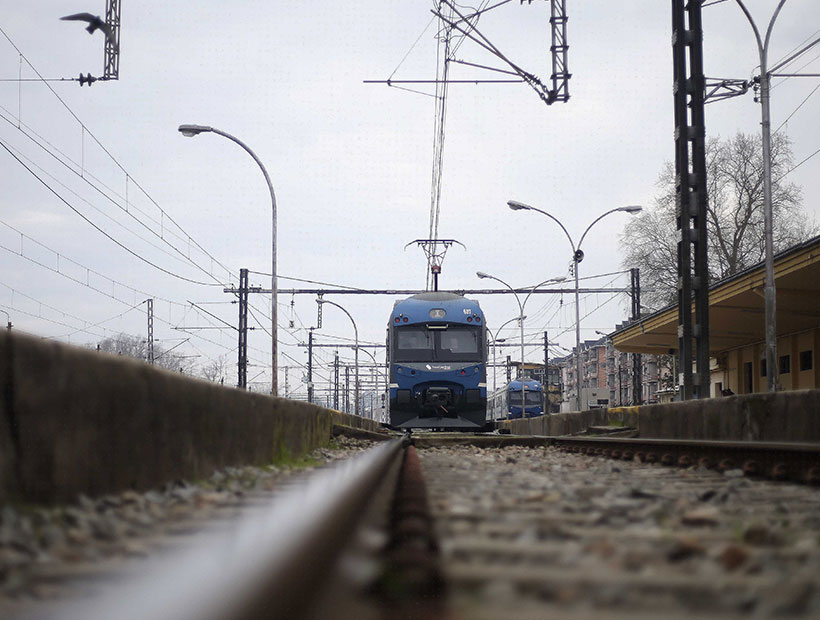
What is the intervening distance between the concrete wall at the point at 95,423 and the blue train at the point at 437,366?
17.0 metres

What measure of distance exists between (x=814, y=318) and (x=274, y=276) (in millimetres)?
15686

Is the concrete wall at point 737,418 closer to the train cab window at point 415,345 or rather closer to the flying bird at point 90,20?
the train cab window at point 415,345

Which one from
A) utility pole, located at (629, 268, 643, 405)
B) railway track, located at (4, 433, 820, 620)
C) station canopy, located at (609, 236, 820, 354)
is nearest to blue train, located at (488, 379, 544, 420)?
utility pole, located at (629, 268, 643, 405)

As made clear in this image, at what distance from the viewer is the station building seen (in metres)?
18.3

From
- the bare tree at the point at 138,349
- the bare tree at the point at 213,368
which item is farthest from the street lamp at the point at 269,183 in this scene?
the bare tree at the point at 213,368

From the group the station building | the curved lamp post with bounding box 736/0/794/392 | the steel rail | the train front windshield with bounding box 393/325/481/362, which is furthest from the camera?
the train front windshield with bounding box 393/325/481/362

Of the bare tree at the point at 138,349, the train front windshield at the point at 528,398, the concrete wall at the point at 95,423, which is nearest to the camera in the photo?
the concrete wall at the point at 95,423

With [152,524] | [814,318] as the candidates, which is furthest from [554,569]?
[814,318]

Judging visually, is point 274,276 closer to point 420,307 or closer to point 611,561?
point 420,307

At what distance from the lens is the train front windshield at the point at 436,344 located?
2322 cm

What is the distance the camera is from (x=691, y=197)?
1503 cm

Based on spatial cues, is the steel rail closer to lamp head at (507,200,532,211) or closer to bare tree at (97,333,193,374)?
lamp head at (507,200,532,211)

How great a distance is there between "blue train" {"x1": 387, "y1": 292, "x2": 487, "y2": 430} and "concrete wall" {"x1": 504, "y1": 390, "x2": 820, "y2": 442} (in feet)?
Answer: 20.4

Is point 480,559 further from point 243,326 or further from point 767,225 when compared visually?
point 243,326
